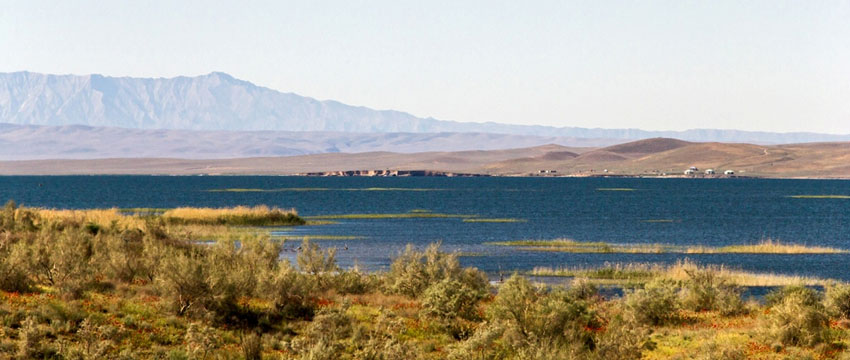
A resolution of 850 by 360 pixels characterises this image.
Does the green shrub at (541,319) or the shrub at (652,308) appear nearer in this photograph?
the green shrub at (541,319)

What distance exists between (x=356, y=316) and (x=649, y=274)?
80.2ft

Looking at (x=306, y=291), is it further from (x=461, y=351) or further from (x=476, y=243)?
(x=476, y=243)

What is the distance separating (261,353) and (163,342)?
111 inches

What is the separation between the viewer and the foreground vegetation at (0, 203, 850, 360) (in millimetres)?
24844

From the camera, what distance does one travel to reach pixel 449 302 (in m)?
29.5

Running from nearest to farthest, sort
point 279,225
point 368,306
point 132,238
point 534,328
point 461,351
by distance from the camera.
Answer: point 461,351
point 534,328
point 368,306
point 132,238
point 279,225

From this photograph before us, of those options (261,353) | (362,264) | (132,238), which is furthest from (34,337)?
(362,264)

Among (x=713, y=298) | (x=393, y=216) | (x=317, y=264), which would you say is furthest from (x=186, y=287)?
(x=393, y=216)

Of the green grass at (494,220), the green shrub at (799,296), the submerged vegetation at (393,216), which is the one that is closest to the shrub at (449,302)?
the green shrub at (799,296)

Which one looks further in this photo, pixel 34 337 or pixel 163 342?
pixel 163 342

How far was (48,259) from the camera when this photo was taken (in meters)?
33.7

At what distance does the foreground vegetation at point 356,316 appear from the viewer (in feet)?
81.5

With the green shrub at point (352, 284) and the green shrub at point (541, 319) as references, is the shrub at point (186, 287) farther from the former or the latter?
the green shrub at point (541, 319)

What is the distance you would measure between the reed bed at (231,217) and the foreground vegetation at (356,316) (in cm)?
4456
